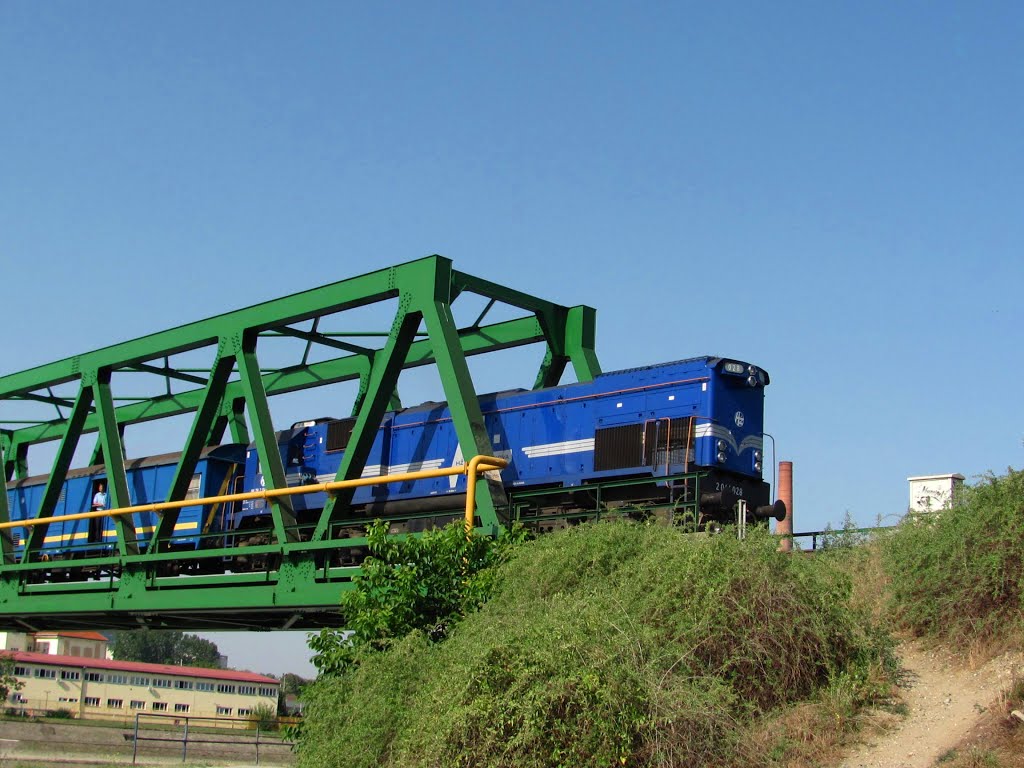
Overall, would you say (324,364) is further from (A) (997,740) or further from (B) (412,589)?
(A) (997,740)

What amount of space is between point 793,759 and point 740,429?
11038 mm

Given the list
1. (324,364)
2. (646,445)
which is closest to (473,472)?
(646,445)

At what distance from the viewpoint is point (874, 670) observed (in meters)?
11.9

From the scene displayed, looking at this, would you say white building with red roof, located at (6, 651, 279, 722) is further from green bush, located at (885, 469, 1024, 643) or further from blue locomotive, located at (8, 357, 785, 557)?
green bush, located at (885, 469, 1024, 643)

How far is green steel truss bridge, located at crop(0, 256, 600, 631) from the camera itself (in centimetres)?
1812

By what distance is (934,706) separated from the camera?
11.6 metres

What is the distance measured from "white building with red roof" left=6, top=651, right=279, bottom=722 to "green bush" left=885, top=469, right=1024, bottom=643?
66.7 meters

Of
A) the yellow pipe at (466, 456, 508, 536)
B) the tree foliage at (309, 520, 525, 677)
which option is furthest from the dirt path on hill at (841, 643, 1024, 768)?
the yellow pipe at (466, 456, 508, 536)

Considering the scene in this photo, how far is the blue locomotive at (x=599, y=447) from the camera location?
2038 centimetres

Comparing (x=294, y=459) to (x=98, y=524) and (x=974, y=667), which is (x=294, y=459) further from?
(x=974, y=667)

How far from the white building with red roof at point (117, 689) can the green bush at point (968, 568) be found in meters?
66.7

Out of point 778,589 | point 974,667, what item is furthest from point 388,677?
point 974,667

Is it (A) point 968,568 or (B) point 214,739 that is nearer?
(A) point 968,568

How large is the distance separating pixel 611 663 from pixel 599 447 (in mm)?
11131
